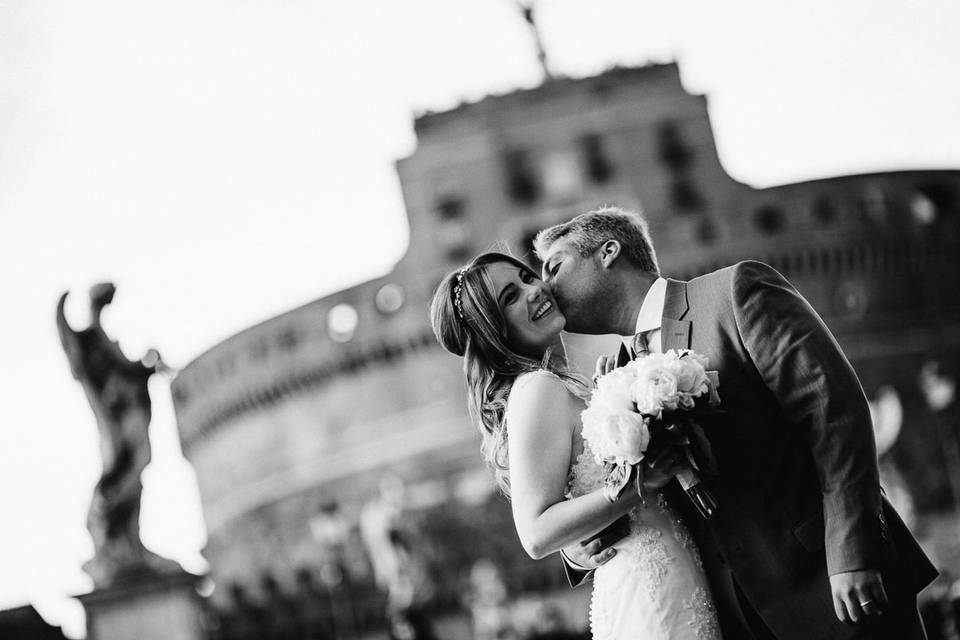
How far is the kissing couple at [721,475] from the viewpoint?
2803 mm

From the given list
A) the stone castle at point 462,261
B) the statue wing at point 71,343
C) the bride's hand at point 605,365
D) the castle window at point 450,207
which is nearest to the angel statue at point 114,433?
the statue wing at point 71,343

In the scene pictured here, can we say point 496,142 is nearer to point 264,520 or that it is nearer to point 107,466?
point 264,520

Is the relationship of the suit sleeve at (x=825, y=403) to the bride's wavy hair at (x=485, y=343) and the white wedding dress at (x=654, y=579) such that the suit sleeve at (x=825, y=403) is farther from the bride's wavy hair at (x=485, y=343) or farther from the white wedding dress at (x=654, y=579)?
the bride's wavy hair at (x=485, y=343)

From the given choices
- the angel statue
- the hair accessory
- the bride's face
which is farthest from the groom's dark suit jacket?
the angel statue

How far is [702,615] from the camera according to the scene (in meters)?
2.92

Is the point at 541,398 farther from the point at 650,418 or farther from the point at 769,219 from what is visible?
the point at 769,219

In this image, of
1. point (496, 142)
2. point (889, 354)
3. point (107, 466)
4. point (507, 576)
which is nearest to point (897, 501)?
point (889, 354)

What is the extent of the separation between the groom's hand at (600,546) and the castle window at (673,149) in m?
28.3

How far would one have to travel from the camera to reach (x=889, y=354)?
2773cm

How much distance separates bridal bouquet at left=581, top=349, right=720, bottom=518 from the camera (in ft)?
8.86

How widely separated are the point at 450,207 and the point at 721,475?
2816 cm

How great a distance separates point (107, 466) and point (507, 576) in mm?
16230

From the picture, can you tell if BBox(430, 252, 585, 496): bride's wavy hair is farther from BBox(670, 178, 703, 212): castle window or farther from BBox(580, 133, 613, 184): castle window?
BBox(580, 133, 613, 184): castle window

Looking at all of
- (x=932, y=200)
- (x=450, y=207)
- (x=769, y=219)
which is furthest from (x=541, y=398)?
(x=932, y=200)
